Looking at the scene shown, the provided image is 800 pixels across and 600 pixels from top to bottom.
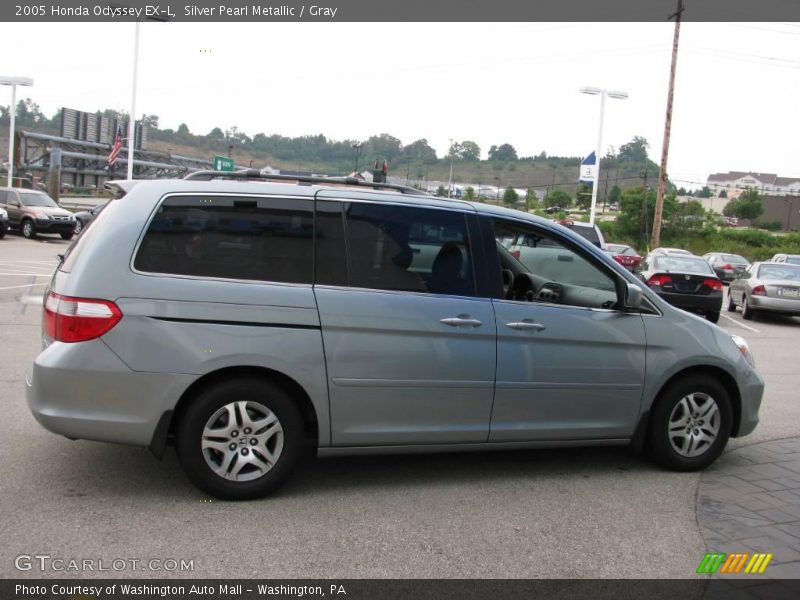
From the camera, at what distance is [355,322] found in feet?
15.1

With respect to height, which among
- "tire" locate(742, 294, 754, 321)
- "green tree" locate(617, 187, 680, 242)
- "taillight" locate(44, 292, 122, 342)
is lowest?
"tire" locate(742, 294, 754, 321)

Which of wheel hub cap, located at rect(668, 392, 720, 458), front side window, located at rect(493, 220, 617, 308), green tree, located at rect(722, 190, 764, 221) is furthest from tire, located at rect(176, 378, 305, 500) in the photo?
green tree, located at rect(722, 190, 764, 221)

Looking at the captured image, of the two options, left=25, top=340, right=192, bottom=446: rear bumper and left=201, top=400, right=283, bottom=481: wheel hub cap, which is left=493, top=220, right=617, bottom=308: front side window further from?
left=25, top=340, right=192, bottom=446: rear bumper

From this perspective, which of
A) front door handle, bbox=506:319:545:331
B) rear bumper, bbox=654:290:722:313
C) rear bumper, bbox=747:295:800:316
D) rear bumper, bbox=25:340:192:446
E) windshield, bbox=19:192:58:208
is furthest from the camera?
windshield, bbox=19:192:58:208

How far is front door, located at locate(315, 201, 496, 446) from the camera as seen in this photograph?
182 inches

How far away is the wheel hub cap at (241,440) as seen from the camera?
4.44 metres

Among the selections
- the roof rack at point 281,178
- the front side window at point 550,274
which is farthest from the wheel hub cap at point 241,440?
the front side window at point 550,274

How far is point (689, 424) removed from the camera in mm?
5492

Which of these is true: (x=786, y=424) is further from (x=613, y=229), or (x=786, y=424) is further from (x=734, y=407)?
(x=613, y=229)

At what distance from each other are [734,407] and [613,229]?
59700 millimetres

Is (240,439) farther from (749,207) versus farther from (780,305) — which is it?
(749,207)

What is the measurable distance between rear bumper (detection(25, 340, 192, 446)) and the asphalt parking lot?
1.46ft

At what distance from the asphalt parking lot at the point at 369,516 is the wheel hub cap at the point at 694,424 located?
0.21 m
